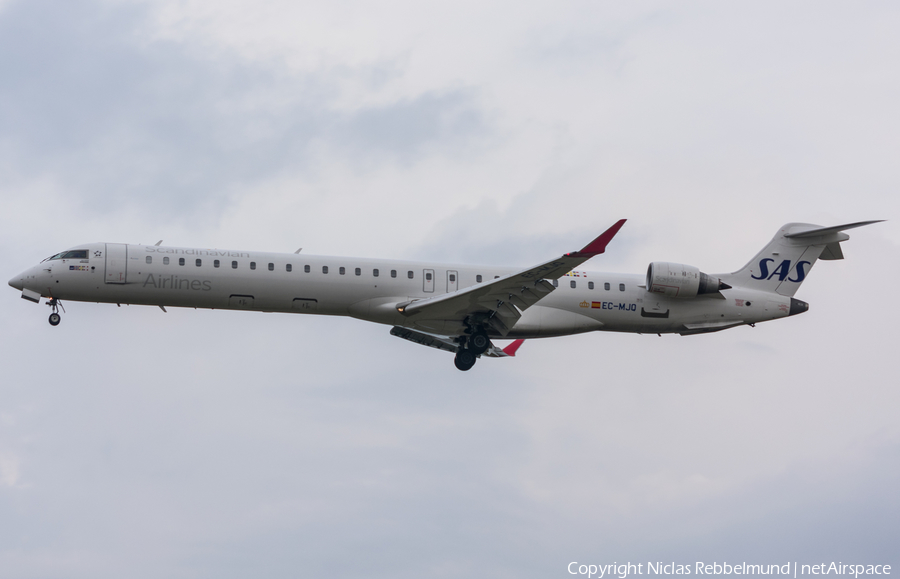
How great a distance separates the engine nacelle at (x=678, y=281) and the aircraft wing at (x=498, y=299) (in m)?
4.81

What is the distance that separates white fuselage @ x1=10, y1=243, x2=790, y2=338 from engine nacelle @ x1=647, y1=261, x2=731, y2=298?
1.45ft

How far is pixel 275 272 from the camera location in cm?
2895

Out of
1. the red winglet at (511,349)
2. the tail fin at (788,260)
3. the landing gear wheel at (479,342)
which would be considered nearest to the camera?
the landing gear wheel at (479,342)

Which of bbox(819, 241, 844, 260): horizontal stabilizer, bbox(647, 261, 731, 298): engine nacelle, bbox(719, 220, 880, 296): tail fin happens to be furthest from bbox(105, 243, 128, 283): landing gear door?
bbox(819, 241, 844, 260): horizontal stabilizer

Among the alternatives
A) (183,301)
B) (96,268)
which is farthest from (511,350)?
(96,268)

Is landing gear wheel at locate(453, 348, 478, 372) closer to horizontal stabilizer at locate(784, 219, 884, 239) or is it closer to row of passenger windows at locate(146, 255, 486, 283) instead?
row of passenger windows at locate(146, 255, 486, 283)

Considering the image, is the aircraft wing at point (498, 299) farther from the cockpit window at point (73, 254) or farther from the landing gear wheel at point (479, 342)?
the cockpit window at point (73, 254)

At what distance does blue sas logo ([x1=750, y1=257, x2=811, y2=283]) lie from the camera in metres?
33.1

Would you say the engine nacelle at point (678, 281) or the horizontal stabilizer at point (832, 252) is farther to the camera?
the horizontal stabilizer at point (832, 252)

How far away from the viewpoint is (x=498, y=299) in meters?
28.5

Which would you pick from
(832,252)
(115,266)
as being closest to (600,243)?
(832,252)

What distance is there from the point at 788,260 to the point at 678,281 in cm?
509

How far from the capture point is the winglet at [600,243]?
25.2 meters

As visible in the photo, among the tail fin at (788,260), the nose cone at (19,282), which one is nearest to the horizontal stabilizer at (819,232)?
the tail fin at (788,260)
